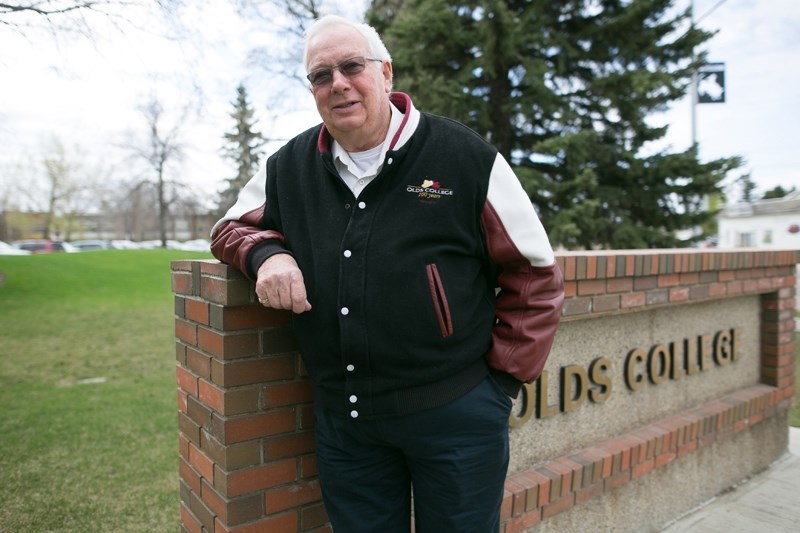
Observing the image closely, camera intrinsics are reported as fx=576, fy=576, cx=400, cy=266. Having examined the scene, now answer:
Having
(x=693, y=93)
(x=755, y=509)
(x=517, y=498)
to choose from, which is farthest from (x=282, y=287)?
(x=693, y=93)

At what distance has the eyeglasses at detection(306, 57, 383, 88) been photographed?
5.17 ft

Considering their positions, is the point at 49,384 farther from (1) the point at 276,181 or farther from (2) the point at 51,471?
(1) the point at 276,181

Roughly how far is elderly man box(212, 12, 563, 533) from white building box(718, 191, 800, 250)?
122 feet

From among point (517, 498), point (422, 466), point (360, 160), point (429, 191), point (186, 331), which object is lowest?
point (517, 498)

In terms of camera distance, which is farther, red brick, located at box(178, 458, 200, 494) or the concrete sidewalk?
the concrete sidewalk

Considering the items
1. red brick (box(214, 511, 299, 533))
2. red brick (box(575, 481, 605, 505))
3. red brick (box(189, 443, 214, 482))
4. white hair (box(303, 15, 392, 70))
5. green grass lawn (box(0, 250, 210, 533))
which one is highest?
white hair (box(303, 15, 392, 70))

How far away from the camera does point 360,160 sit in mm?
1697

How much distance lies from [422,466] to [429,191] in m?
0.77

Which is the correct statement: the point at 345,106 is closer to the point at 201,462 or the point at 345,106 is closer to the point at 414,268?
the point at 414,268

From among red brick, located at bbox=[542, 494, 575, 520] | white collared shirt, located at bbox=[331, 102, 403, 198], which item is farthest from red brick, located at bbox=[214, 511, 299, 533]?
red brick, located at bbox=[542, 494, 575, 520]

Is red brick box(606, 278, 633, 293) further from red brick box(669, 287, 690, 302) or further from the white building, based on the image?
the white building

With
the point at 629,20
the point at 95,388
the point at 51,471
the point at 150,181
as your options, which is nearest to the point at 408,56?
the point at 629,20

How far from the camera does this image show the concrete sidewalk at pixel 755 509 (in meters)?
3.15

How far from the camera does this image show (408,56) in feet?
28.5
